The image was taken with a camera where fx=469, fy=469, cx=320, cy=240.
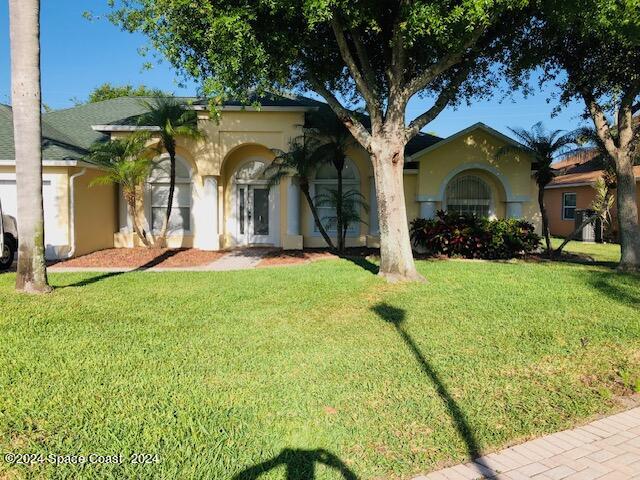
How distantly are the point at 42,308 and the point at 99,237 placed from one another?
8.93 metres

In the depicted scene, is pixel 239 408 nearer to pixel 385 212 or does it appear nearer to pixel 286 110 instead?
pixel 385 212

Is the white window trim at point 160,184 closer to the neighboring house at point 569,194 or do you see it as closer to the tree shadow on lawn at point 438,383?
the tree shadow on lawn at point 438,383

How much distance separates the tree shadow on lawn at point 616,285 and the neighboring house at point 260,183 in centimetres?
666

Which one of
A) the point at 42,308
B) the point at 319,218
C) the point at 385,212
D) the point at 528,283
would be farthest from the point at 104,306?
the point at 319,218

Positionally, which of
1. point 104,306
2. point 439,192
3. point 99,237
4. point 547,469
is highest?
point 439,192

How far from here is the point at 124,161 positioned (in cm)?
1423

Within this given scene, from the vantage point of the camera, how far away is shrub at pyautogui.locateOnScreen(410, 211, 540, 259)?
1415 centimetres

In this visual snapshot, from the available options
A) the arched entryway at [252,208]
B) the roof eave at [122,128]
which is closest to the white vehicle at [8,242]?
the roof eave at [122,128]

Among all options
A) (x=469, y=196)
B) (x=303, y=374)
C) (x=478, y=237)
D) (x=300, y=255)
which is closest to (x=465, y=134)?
(x=469, y=196)

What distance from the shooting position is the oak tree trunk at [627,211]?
38.7ft

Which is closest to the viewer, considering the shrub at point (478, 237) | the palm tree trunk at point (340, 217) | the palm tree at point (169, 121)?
the shrub at point (478, 237)

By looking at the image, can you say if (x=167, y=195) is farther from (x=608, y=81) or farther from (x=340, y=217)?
(x=608, y=81)

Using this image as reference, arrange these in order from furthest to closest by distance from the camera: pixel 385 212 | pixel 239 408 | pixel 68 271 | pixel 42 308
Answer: pixel 68 271
pixel 385 212
pixel 42 308
pixel 239 408

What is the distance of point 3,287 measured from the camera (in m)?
9.15
